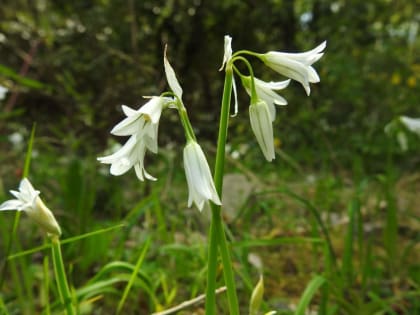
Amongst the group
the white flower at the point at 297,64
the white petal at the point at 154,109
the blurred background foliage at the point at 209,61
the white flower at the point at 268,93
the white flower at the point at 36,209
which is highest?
the blurred background foliage at the point at 209,61

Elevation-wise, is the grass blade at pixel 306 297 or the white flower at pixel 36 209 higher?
the white flower at pixel 36 209

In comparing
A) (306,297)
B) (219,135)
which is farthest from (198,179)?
(306,297)

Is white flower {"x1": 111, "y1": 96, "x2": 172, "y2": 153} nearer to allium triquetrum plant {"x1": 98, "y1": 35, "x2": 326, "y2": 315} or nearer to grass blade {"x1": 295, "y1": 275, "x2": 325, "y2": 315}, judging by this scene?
allium triquetrum plant {"x1": 98, "y1": 35, "x2": 326, "y2": 315}

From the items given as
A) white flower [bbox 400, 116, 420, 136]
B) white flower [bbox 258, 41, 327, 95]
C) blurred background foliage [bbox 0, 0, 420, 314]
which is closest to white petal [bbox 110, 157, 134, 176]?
white flower [bbox 258, 41, 327, 95]

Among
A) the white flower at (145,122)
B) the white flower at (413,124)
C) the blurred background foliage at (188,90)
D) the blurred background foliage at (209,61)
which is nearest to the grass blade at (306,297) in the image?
the white flower at (145,122)

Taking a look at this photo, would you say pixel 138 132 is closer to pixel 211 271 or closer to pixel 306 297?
pixel 211 271

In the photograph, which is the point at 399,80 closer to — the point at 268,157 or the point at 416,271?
the point at 416,271

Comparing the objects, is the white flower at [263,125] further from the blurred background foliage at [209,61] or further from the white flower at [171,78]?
the blurred background foliage at [209,61]

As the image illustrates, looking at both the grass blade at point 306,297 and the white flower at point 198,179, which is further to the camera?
the grass blade at point 306,297
